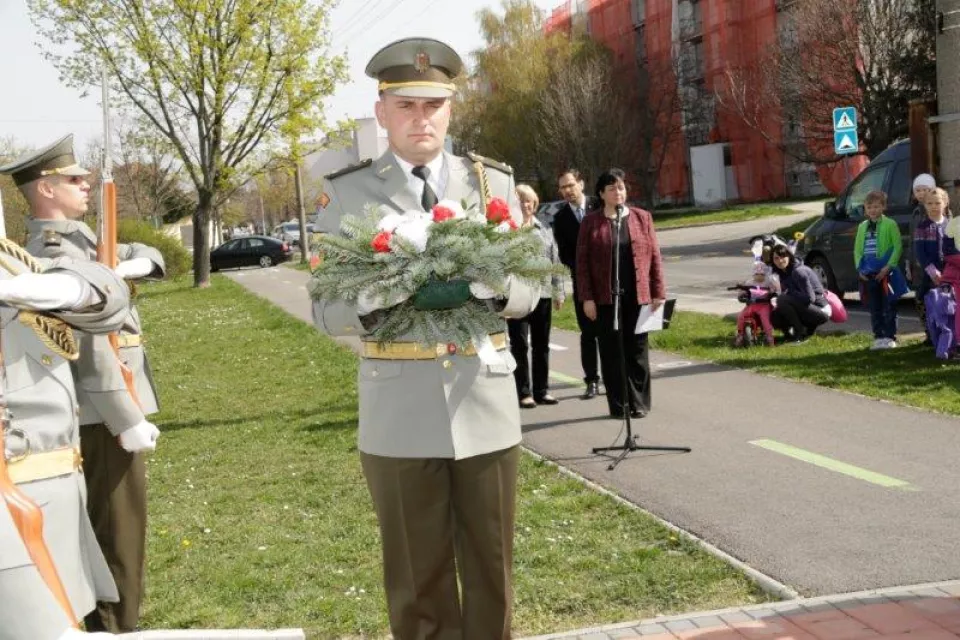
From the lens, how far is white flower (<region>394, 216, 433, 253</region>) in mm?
3637

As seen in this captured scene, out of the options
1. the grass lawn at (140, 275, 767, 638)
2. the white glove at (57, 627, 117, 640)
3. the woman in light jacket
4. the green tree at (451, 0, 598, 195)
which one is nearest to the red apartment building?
the green tree at (451, 0, 598, 195)

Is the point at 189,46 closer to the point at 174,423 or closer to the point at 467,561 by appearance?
the point at 174,423

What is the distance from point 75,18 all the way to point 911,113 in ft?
98.4

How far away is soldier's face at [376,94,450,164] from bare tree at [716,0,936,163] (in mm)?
31135

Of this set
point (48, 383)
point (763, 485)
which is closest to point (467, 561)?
point (48, 383)

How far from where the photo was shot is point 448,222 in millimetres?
3660

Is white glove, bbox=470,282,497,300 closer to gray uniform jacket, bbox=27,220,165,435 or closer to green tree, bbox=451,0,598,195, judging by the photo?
gray uniform jacket, bbox=27,220,165,435

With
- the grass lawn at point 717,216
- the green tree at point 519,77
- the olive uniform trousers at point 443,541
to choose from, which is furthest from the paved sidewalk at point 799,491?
the green tree at point 519,77

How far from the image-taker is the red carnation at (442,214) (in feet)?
12.1

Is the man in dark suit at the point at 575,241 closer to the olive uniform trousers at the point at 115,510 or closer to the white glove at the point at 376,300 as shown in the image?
the olive uniform trousers at the point at 115,510

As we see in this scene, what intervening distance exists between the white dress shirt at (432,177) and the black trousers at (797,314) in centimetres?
1062

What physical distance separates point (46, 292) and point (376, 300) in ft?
3.46

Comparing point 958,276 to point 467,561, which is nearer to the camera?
point 467,561

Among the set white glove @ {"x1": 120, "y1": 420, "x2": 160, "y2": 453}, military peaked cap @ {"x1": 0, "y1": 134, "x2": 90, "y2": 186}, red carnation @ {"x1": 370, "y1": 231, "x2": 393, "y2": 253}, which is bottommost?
white glove @ {"x1": 120, "y1": 420, "x2": 160, "y2": 453}
